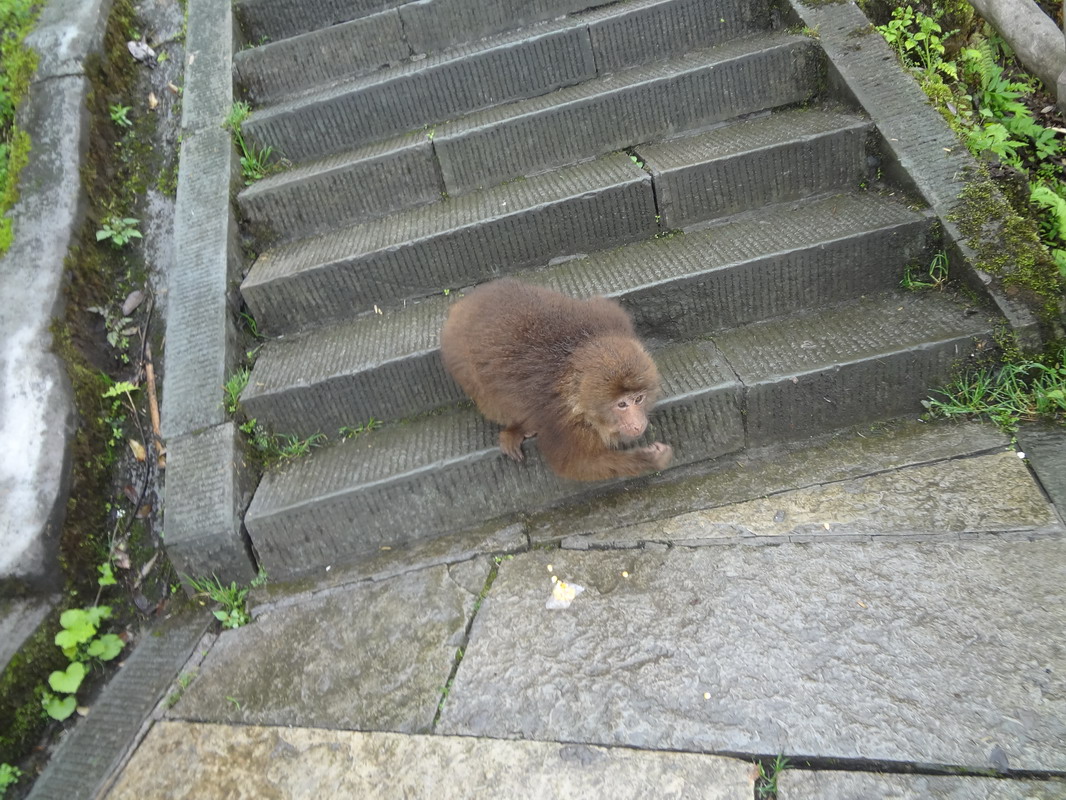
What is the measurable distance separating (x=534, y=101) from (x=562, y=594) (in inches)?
130

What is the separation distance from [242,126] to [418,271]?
1809mm

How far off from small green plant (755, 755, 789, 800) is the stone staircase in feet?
4.90

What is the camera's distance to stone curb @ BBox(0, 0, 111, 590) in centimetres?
331

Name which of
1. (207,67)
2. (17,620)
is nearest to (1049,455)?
(17,620)

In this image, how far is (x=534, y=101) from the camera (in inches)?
175

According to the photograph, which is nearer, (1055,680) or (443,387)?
(1055,680)

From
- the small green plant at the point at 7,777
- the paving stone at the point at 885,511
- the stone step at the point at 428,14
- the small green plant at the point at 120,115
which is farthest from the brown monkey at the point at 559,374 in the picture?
the small green plant at the point at 120,115

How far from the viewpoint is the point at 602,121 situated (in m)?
4.21

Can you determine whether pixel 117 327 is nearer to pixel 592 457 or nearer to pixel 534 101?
pixel 534 101

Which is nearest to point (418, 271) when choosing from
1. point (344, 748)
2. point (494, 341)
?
point (494, 341)

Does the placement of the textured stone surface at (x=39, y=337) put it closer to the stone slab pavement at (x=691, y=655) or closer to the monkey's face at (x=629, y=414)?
the stone slab pavement at (x=691, y=655)

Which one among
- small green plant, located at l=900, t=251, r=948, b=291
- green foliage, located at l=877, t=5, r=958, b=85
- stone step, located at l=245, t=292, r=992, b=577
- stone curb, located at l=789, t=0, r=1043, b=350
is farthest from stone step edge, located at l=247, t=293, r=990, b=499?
green foliage, located at l=877, t=5, r=958, b=85

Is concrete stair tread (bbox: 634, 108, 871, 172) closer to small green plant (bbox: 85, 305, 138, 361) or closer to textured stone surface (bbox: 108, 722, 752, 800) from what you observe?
textured stone surface (bbox: 108, 722, 752, 800)

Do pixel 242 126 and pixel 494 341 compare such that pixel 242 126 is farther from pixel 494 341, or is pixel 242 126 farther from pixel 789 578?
pixel 789 578
